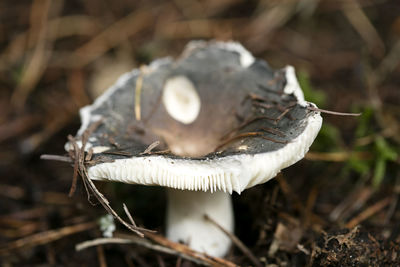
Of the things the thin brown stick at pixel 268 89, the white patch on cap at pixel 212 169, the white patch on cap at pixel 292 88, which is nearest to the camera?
the white patch on cap at pixel 212 169

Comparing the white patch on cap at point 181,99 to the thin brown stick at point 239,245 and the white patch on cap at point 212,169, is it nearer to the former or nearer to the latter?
the thin brown stick at point 239,245

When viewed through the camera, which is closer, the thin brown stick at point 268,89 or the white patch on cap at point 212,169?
the white patch on cap at point 212,169

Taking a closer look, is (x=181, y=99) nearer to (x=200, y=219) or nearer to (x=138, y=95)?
(x=138, y=95)

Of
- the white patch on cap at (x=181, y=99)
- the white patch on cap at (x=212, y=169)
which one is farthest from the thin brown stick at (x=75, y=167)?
the white patch on cap at (x=181, y=99)

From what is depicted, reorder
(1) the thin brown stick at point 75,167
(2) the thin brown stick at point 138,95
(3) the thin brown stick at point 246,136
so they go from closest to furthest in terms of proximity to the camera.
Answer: (3) the thin brown stick at point 246,136, (1) the thin brown stick at point 75,167, (2) the thin brown stick at point 138,95

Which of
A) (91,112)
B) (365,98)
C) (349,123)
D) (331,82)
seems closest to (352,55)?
(331,82)

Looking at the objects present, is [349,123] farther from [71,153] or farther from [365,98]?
[71,153]

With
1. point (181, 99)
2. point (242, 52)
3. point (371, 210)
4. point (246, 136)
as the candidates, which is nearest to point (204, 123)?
point (181, 99)
